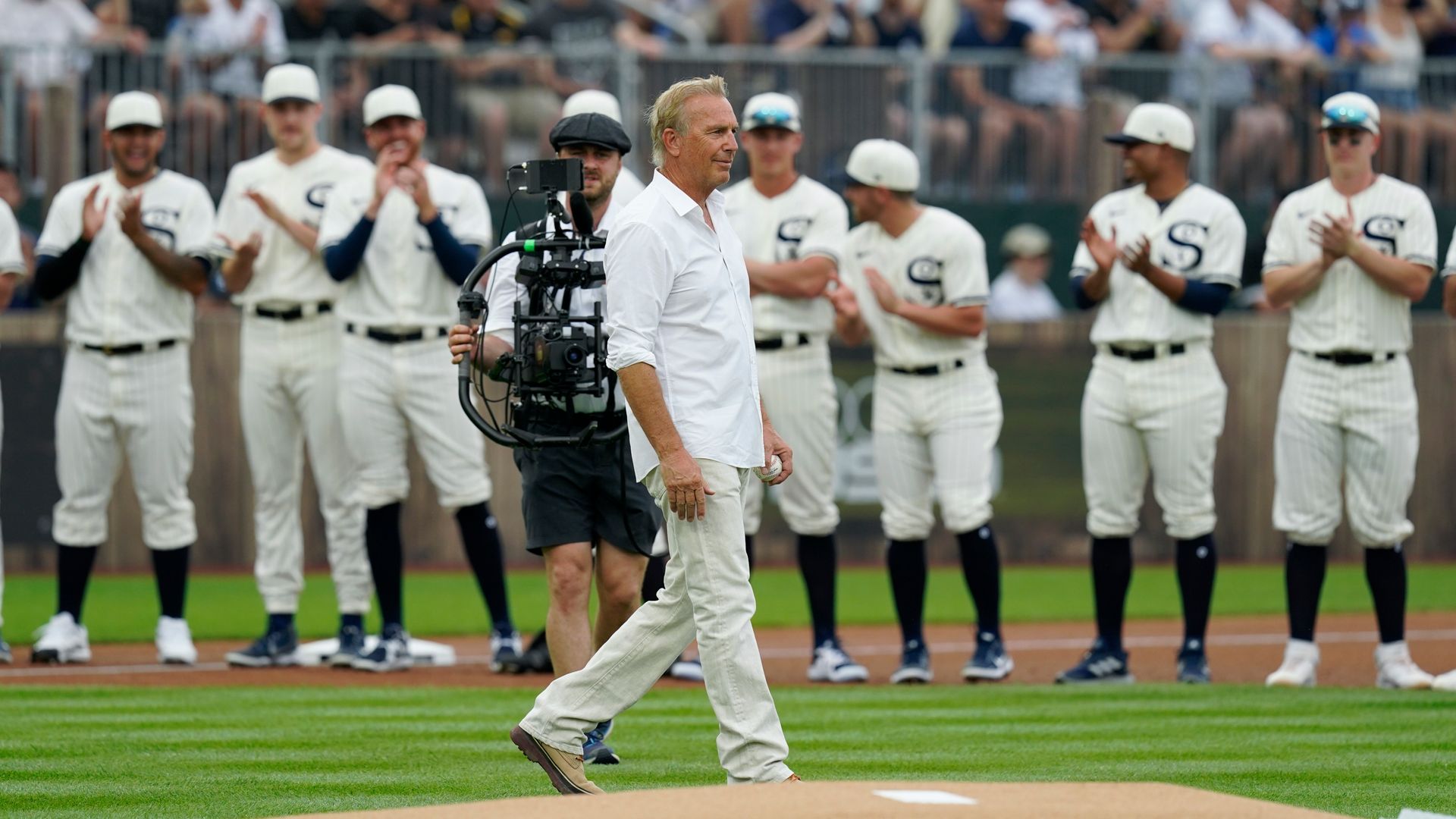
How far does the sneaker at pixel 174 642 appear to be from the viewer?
1009 centimetres

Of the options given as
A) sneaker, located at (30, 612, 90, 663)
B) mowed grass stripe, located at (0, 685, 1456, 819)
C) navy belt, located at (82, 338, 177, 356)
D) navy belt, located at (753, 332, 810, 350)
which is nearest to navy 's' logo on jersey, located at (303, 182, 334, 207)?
navy belt, located at (82, 338, 177, 356)

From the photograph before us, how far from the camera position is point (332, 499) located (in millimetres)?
10219

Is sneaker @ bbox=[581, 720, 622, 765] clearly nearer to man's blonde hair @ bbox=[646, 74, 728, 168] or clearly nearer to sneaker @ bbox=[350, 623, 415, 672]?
man's blonde hair @ bbox=[646, 74, 728, 168]

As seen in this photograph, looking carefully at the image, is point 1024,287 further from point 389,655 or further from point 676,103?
point 676,103

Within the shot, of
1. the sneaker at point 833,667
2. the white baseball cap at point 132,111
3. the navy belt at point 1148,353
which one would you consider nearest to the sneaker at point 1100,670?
the sneaker at point 833,667

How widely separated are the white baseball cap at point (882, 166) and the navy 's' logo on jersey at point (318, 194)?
270 centimetres

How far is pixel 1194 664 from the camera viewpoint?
956 centimetres

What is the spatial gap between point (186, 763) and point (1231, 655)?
6.01 m

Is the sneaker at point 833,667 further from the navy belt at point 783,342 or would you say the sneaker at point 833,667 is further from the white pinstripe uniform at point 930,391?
the navy belt at point 783,342

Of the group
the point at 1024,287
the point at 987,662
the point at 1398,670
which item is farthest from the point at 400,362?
the point at 1024,287

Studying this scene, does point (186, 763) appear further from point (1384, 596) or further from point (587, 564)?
point (1384, 596)

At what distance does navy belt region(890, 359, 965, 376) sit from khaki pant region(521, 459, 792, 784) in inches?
156

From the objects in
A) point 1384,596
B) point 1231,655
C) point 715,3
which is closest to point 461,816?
point 1384,596

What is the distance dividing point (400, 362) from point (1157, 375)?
368 centimetres
